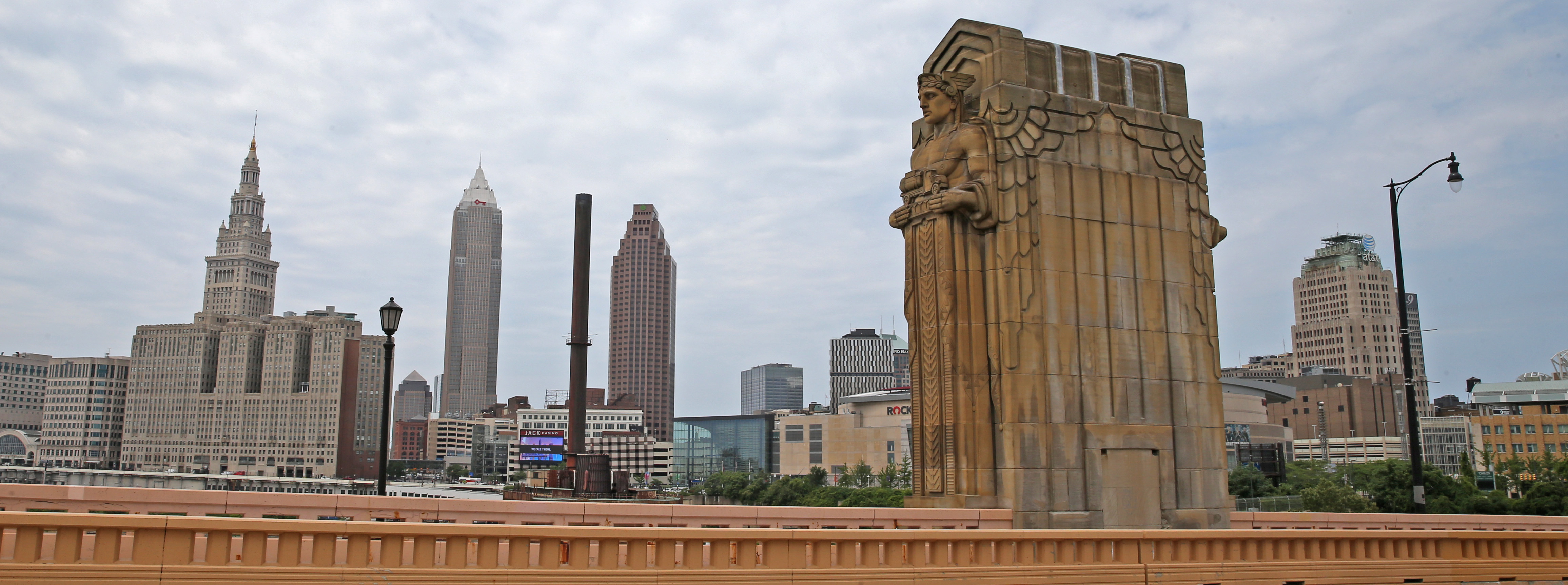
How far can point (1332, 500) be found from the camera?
51.8 metres

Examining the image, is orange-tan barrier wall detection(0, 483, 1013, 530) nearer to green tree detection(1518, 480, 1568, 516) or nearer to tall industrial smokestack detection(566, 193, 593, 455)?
green tree detection(1518, 480, 1568, 516)

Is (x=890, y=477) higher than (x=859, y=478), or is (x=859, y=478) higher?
(x=890, y=477)

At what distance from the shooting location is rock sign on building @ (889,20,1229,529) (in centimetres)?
2075

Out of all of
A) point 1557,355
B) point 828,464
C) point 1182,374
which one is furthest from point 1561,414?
point 1182,374

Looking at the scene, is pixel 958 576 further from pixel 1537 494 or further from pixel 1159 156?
pixel 1537 494

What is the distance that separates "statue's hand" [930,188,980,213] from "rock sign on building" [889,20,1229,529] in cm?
4

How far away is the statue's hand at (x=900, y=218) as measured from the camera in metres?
22.5

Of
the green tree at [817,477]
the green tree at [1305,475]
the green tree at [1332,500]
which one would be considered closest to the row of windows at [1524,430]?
the green tree at [1305,475]

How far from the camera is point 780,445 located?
534 ft

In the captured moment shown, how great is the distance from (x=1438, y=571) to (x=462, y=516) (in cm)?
1454

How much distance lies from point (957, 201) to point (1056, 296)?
8.86ft

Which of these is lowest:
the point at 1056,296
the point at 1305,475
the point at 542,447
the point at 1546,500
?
the point at 1305,475

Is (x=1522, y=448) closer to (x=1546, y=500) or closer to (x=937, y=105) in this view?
(x=1546, y=500)

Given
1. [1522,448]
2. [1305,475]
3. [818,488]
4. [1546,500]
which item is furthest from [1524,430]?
[1546,500]
